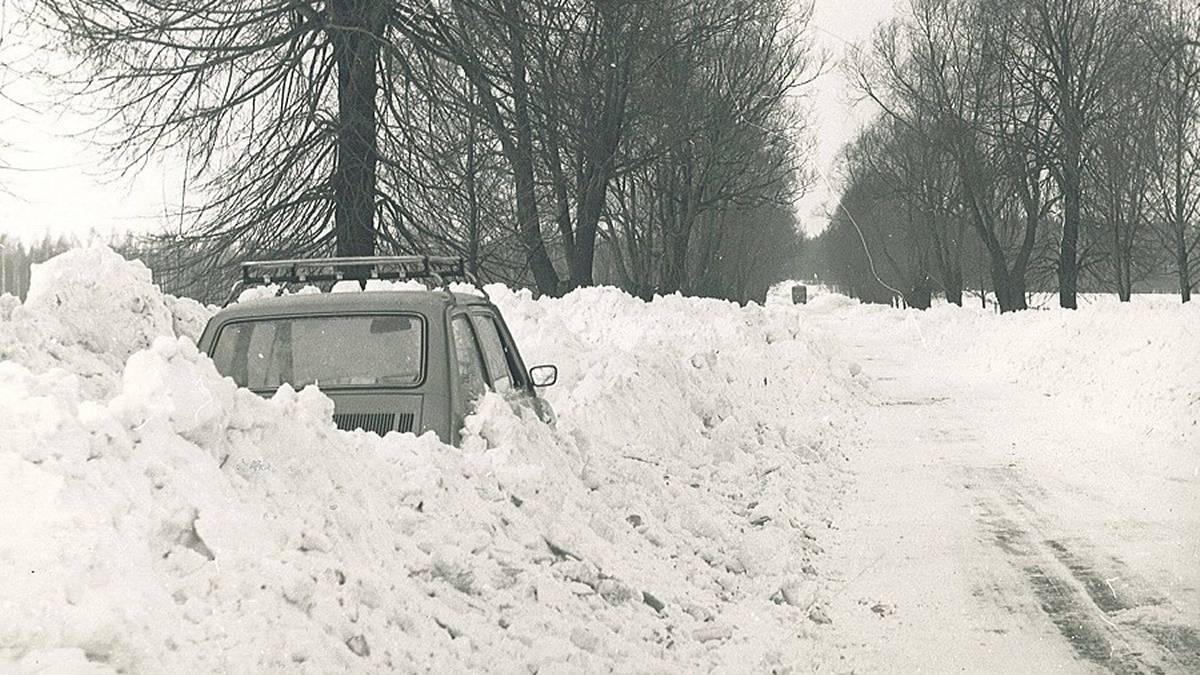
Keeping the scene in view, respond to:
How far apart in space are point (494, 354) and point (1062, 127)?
29601 mm

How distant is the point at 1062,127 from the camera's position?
3331cm

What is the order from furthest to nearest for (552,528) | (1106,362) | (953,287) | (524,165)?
(953,287) → (524,165) → (1106,362) → (552,528)

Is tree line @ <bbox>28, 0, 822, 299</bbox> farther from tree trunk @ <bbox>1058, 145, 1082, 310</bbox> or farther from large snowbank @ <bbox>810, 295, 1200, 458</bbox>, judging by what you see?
tree trunk @ <bbox>1058, 145, 1082, 310</bbox>

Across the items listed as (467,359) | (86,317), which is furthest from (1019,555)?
(86,317)

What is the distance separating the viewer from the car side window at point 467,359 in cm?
679

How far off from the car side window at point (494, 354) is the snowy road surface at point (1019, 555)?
8.20ft

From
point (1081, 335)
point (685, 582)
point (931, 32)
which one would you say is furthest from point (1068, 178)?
point (685, 582)

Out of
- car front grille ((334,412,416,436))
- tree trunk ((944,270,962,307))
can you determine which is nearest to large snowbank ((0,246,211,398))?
car front grille ((334,412,416,436))

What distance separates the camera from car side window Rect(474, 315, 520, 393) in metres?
7.48

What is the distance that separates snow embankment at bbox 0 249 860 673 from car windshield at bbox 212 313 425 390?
23.2 inches

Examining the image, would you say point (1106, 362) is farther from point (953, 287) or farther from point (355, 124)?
point (953, 287)

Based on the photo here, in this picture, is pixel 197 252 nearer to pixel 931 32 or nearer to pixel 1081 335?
pixel 1081 335

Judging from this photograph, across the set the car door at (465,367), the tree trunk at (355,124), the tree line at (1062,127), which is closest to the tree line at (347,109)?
the tree trunk at (355,124)

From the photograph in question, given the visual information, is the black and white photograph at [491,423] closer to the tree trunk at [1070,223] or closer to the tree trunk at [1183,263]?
the tree trunk at [1070,223]
